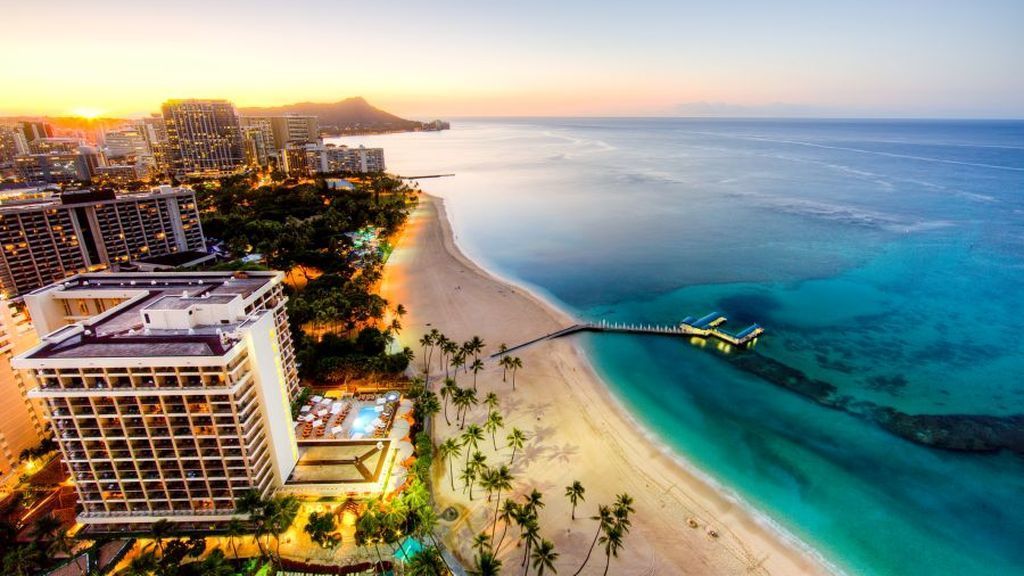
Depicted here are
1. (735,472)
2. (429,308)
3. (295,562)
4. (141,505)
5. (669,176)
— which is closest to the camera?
(295,562)

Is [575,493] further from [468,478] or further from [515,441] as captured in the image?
[468,478]

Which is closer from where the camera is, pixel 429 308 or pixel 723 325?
pixel 723 325

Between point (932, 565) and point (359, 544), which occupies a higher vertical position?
point (359, 544)

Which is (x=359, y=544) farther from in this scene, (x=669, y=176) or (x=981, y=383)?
(x=669, y=176)

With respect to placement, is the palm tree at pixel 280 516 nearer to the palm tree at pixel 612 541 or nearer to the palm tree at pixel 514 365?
the palm tree at pixel 612 541

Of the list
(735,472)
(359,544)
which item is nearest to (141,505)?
(359,544)

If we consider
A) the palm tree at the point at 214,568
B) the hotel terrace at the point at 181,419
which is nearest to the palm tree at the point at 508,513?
the hotel terrace at the point at 181,419
